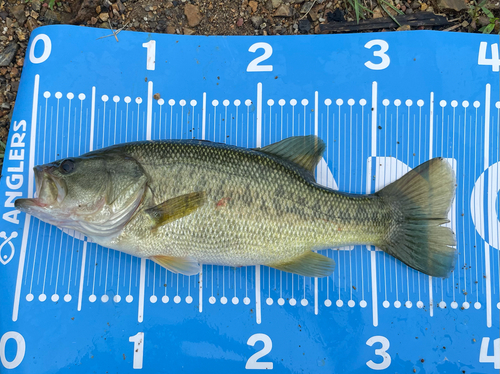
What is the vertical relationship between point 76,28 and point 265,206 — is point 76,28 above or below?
above

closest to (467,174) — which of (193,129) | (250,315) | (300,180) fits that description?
(300,180)

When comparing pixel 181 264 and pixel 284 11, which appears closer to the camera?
pixel 181 264

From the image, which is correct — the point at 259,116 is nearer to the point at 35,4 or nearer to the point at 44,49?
the point at 44,49

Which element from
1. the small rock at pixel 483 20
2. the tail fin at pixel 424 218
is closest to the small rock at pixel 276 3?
the small rock at pixel 483 20

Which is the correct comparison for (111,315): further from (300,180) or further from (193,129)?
(300,180)

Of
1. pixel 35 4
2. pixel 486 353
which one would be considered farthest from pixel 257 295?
pixel 35 4

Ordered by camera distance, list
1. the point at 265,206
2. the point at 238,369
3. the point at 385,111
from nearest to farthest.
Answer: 1. the point at 265,206
2. the point at 238,369
3. the point at 385,111
